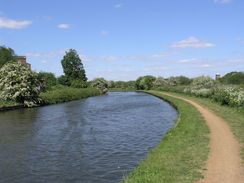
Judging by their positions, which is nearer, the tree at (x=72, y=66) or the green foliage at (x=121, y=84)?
the tree at (x=72, y=66)

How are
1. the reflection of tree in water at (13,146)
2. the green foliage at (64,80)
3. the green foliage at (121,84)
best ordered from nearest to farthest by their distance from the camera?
the reflection of tree in water at (13,146)
the green foliage at (64,80)
the green foliage at (121,84)

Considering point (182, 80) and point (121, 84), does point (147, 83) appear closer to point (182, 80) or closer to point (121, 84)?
point (182, 80)

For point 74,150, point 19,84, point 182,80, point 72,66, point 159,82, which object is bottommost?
point 74,150

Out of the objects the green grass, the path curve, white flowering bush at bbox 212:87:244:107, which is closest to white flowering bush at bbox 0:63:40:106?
the green grass

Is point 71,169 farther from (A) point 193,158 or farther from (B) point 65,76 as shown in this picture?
(B) point 65,76

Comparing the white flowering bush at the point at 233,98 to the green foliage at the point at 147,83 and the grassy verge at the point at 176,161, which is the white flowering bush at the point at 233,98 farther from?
the green foliage at the point at 147,83

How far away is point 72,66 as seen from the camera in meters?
102

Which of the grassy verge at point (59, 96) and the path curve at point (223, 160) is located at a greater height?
the grassy verge at point (59, 96)

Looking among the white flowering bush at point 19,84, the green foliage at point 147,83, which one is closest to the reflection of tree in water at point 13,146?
the white flowering bush at point 19,84

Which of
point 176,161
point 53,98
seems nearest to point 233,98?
point 176,161

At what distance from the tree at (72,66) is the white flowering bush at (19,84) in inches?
2356

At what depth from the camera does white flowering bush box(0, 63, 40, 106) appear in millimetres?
38759

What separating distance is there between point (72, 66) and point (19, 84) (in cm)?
6373

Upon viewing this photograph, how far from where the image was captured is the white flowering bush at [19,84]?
3876cm
